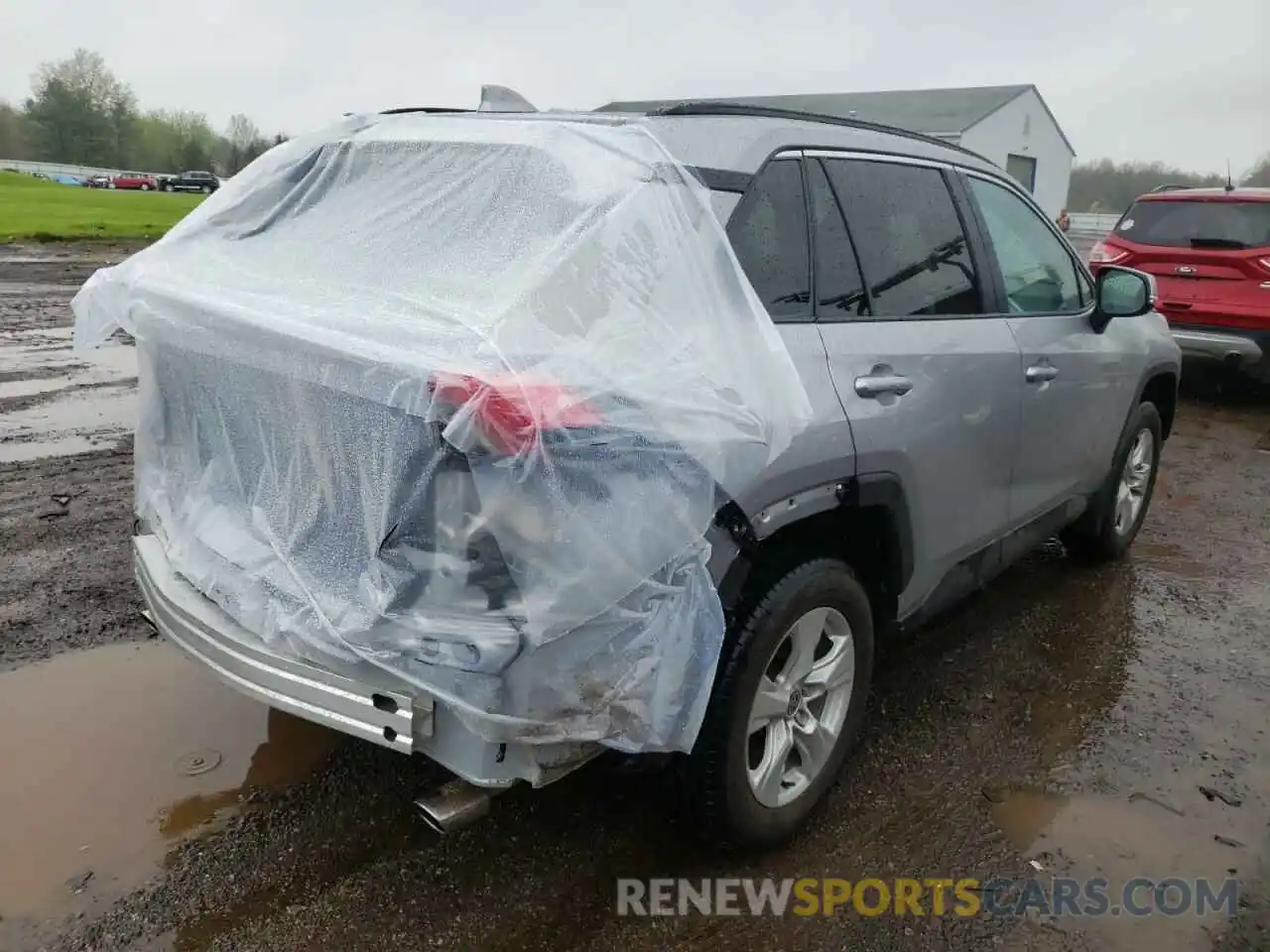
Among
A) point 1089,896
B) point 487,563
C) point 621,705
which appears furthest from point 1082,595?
point 487,563

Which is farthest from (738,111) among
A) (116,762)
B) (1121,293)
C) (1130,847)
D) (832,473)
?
(116,762)

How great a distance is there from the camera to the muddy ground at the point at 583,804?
266 centimetres

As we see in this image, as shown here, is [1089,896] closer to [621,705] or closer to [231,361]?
[621,705]

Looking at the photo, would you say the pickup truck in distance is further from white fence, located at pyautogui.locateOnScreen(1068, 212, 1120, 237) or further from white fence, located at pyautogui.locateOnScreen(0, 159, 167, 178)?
white fence, located at pyautogui.locateOnScreen(1068, 212, 1120, 237)

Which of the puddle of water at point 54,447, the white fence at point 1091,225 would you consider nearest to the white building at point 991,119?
the white fence at point 1091,225

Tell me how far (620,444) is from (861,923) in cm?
152

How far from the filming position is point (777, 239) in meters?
2.79

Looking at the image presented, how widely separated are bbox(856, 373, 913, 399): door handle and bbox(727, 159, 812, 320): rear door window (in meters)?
0.25

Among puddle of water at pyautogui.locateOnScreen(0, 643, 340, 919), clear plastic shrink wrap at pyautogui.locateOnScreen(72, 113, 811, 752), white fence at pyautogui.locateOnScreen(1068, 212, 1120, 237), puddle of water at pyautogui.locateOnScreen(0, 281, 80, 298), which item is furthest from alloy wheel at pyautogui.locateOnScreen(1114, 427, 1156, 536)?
white fence at pyautogui.locateOnScreen(1068, 212, 1120, 237)

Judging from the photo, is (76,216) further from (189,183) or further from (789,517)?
(189,183)

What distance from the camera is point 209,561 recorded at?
267cm

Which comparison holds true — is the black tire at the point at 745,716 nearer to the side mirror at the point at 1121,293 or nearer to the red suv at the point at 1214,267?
the side mirror at the point at 1121,293

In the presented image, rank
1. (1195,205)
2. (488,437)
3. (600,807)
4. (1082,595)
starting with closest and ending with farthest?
(488,437)
(600,807)
(1082,595)
(1195,205)

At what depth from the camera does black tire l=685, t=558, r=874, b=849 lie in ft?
8.48
